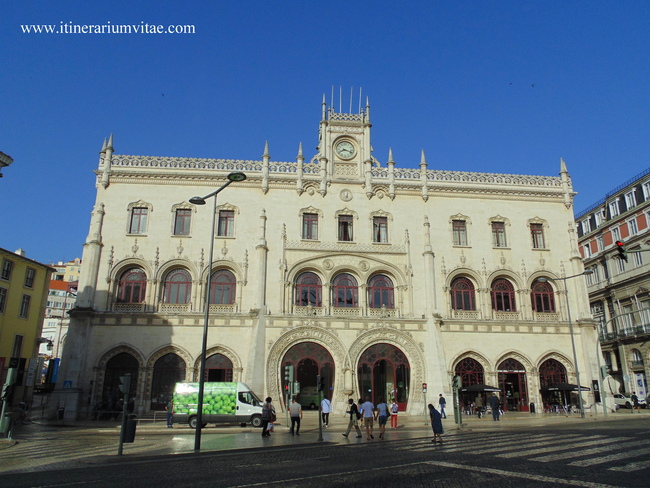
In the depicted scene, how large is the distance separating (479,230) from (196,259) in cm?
2150

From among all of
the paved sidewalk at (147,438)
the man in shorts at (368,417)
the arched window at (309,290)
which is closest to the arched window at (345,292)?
the arched window at (309,290)

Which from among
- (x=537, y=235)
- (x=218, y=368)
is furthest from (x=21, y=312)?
(x=537, y=235)

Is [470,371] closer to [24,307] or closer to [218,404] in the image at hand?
[218,404]

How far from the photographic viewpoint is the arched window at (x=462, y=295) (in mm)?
38531

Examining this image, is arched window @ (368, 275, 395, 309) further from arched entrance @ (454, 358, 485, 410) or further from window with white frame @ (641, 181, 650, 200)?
window with white frame @ (641, 181, 650, 200)

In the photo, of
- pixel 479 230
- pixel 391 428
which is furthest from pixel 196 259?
pixel 479 230

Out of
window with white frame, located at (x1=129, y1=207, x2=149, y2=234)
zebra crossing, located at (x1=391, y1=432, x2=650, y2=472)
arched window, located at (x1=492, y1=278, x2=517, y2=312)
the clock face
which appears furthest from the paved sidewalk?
the clock face

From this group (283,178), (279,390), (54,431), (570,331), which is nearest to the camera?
(54,431)

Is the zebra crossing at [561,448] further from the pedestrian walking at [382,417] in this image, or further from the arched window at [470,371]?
the arched window at [470,371]

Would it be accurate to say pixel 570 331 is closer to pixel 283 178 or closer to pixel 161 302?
pixel 283 178

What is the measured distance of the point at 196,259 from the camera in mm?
37031

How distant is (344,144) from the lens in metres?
41.5

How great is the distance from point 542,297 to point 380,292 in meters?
12.5

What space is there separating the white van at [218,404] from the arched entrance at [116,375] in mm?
8201
